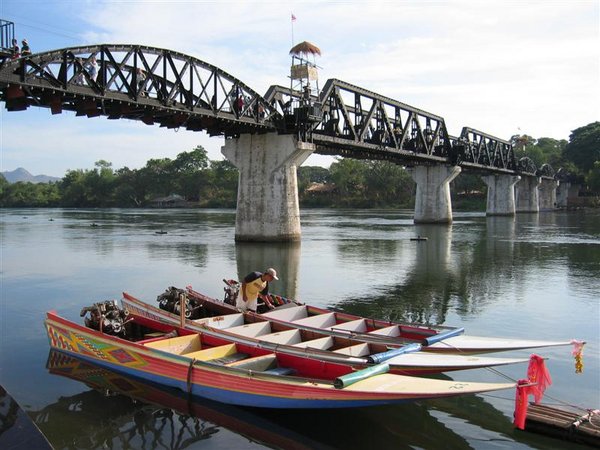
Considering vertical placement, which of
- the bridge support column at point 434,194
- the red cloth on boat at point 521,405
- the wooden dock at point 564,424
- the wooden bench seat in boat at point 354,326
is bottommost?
the wooden dock at point 564,424

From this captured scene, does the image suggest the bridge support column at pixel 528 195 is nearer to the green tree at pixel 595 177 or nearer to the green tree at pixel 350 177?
the green tree at pixel 595 177

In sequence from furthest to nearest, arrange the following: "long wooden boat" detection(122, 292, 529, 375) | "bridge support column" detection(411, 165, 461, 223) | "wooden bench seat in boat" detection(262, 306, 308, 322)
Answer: "bridge support column" detection(411, 165, 461, 223) < "wooden bench seat in boat" detection(262, 306, 308, 322) < "long wooden boat" detection(122, 292, 529, 375)

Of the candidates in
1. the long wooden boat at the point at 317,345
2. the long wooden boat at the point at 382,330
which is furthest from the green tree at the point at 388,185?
the long wooden boat at the point at 317,345

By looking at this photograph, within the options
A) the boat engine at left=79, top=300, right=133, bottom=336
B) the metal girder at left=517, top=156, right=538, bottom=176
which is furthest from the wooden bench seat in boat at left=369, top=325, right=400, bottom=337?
the metal girder at left=517, top=156, right=538, bottom=176

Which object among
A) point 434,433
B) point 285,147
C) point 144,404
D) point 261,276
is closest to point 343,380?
point 434,433

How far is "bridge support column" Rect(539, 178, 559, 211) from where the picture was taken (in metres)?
137

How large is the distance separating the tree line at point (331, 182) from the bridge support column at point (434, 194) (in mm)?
59184

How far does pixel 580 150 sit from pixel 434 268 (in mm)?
124140

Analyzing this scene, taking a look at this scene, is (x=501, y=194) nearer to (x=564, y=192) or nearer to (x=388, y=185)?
(x=564, y=192)

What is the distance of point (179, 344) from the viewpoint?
13.8m

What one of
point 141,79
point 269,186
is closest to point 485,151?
point 269,186

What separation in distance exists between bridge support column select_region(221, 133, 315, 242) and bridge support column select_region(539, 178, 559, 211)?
105475 millimetres

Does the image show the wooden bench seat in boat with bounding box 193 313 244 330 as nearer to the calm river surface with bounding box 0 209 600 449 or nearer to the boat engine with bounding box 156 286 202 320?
the boat engine with bounding box 156 286 202 320

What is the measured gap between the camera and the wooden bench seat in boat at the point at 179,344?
1348 centimetres
